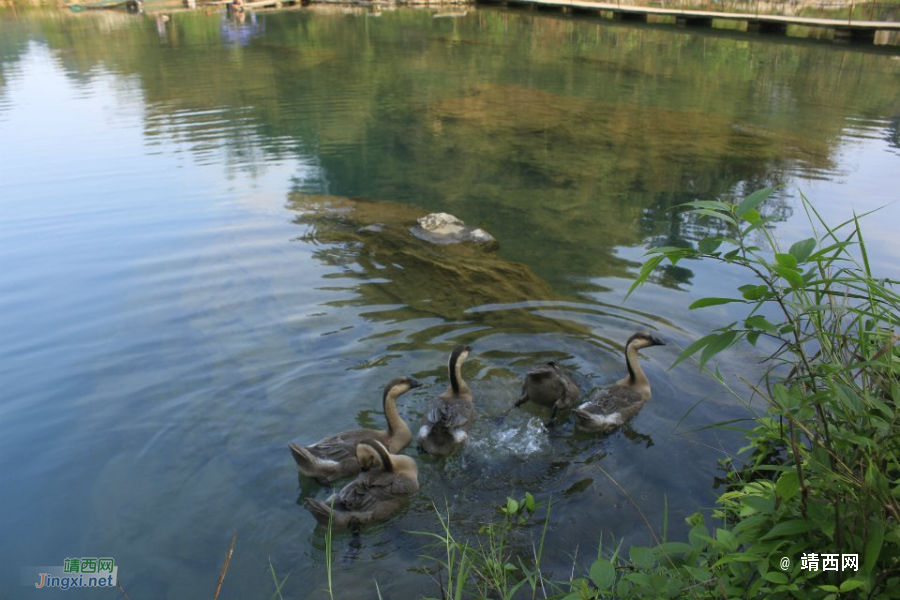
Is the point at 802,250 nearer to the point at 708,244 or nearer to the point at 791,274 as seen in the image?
the point at 791,274

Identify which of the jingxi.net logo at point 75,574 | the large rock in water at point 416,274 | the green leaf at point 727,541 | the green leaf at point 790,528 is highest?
the green leaf at point 790,528

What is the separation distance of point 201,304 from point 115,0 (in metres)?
48.4

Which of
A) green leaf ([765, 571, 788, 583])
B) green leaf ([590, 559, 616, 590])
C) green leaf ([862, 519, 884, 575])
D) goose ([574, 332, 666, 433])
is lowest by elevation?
goose ([574, 332, 666, 433])

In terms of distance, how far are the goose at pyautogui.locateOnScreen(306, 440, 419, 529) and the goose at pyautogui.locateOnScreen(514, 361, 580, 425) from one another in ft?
4.93

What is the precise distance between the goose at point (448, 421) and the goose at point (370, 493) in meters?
0.49

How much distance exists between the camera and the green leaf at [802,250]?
105 inches

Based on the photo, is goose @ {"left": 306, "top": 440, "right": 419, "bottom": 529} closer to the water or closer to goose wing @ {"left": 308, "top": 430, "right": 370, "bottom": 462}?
the water

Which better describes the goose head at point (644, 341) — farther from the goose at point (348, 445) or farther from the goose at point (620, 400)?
the goose at point (348, 445)

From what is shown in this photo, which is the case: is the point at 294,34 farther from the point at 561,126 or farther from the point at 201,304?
the point at 201,304

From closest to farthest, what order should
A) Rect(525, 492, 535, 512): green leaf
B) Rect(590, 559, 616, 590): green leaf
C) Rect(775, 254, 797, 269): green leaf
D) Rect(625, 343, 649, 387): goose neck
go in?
Rect(775, 254, 797, 269): green leaf < Rect(590, 559, 616, 590): green leaf < Rect(525, 492, 535, 512): green leaf < Rect(625, 343, 649, 387): goose neck

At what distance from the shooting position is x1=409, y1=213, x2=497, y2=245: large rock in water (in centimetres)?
976

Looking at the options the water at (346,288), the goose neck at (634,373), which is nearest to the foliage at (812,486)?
the water at (346,288)

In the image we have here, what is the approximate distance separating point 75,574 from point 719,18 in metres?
34.5

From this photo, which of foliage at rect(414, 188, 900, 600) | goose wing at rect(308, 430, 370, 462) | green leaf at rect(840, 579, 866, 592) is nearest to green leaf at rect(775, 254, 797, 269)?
foliage at rect(414, 188, 900, 600)
